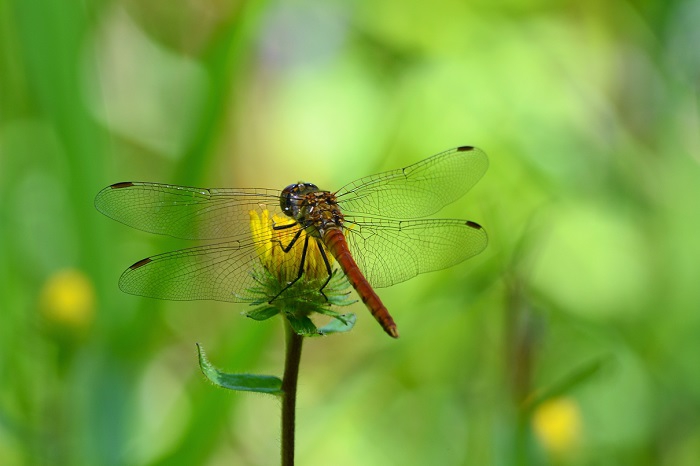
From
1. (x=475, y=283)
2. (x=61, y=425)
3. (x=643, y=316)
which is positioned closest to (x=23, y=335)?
(x=61, y=425)

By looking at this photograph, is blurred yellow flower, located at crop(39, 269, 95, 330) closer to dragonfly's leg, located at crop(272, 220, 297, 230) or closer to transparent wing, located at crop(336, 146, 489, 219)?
transparent wing, located at crop(336, 146, 489, 219)

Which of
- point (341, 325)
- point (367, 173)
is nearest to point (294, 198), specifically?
point (341, 325)

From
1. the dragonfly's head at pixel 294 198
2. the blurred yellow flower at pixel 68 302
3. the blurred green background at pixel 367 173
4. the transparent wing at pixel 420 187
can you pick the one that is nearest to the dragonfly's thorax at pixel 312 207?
the dragonfly's head at pixel 294 198

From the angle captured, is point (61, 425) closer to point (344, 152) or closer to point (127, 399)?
point (127, 399)

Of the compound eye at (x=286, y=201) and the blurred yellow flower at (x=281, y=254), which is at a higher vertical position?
the blurred yellow flower at (x=281, y=254)

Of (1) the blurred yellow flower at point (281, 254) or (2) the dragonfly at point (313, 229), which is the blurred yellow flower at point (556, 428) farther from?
(1) the blurred yellow flower at point (281, 254)

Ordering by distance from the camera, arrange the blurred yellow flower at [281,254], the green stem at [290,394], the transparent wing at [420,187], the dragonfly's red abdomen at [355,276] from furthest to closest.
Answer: the transparent wing at [420,187]
the dragonfly's red abdomen at [355,276]
the blurred yellow flower at [281,254]
the green stem at [290,394]

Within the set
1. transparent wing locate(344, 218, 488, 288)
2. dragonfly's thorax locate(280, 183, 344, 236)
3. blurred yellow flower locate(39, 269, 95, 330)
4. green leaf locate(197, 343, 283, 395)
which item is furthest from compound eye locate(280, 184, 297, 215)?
blurred yellow flower locate(39, 269, 95, 330)
